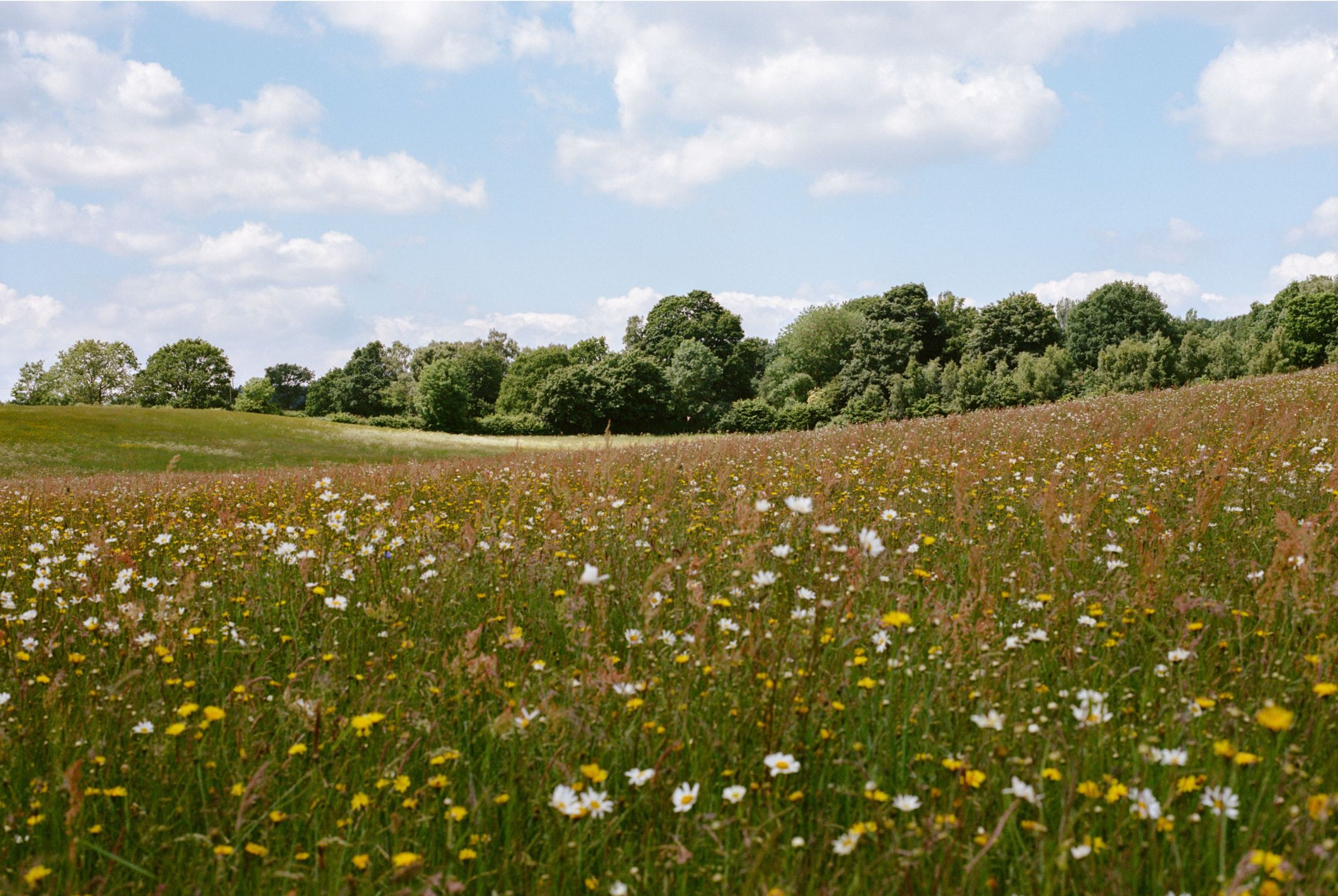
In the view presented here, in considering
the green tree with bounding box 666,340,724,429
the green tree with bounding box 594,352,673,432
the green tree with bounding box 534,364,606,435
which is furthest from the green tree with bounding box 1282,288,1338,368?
the green tree with bounding box 534,364,606,435

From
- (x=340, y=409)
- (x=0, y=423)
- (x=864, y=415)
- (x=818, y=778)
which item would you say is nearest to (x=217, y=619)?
(x=818, y=778)

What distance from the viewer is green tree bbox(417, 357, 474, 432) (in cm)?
7100

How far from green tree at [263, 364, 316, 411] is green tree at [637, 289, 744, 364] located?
6654 centimetres

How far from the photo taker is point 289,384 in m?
123

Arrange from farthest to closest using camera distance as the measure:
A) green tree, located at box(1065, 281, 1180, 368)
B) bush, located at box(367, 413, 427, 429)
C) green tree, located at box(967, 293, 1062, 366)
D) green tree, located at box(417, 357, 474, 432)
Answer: green tree, located at box(1065, 281, 1180, 368) < green tree, located at box(417, 357, 474, 432) < green tree, located at box(967, 293, 1062, 366) < bush, located at box(367, 413, 427, 429)

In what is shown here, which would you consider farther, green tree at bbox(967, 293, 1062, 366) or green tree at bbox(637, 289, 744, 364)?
green tree at bbox(637, 289, 744, 364)

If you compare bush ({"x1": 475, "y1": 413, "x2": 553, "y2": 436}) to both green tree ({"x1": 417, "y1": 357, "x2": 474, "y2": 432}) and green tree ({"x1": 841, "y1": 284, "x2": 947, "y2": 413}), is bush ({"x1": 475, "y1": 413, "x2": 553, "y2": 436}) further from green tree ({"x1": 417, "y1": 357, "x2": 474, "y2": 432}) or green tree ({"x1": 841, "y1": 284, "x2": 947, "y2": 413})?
green tree ({"x1": 841, "y1": 284, "x2": 947, "y2": 413})

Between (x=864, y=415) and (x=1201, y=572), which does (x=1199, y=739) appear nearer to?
(x=1201, y=572)

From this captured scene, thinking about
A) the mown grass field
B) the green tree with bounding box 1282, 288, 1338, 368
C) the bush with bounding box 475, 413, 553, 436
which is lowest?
the mown grass field

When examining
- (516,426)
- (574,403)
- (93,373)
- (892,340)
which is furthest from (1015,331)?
(93,373)

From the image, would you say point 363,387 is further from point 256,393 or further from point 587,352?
point 587,352

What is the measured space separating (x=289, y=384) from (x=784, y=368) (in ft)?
287

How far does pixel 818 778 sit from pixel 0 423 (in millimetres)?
49171

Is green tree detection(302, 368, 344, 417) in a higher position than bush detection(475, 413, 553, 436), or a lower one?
higher
